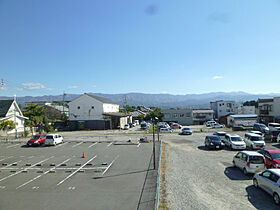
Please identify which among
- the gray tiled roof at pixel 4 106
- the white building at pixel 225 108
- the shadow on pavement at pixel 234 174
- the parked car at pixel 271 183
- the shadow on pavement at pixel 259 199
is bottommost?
the shadow on pavement at pixel 234 174

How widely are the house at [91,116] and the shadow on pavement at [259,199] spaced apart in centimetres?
4204

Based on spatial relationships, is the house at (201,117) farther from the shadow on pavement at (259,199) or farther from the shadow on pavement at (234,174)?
the shadow on pavement at (259,199)

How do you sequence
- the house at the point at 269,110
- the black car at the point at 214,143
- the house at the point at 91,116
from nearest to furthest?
the black car at the point at 214,143 → the house at the point at 269,110 → the house at the point at 91,116

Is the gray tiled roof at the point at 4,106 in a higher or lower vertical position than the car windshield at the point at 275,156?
higher

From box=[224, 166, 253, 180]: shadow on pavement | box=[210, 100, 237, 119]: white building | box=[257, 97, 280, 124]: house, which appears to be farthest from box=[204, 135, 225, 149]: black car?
box=[210, 100, 237, 119]: white building

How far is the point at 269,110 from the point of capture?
144 ft

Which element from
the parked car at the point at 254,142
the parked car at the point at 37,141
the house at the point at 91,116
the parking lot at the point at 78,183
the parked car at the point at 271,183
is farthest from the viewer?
the house at the point at 91,116

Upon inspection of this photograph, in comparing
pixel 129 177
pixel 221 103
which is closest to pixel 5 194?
pixel 129 177

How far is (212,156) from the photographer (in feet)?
58.7

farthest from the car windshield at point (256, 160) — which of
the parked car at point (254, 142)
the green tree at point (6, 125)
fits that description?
the green tree at point (6, 125)

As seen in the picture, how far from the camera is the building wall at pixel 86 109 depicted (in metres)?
52.4

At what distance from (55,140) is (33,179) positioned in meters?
13.5

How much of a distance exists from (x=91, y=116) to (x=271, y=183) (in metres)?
48.0

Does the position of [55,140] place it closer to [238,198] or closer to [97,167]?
[97,167]
